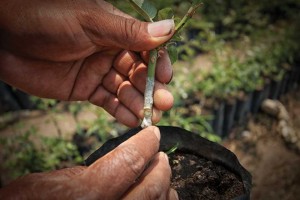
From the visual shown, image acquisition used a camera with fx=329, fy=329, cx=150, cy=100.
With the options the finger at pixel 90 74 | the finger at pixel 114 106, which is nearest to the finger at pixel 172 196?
the finger at pixel 114 106

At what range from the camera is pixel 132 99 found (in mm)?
1624

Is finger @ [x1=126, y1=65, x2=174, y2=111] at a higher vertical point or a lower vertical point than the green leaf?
lower

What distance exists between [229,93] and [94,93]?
2022 mm

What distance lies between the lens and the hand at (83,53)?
1353 millimetres

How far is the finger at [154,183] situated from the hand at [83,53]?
32 centimetres

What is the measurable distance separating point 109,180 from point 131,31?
60 cm

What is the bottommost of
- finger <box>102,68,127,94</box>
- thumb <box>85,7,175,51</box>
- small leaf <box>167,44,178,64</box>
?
finger <box>102,68,127,94</box>

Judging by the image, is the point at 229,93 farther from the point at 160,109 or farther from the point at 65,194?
the point at 65,194

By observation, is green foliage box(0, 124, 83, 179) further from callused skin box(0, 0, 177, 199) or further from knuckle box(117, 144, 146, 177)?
knuckle box(117, 144, 146, 177)

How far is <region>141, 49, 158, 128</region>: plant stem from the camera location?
1370 mm

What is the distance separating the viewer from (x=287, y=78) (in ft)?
13.6

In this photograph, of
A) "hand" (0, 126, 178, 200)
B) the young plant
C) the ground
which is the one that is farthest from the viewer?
the ground

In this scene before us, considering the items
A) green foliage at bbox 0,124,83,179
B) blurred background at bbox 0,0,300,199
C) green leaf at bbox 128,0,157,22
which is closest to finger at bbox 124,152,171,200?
green leaf at bbox 128,0,157,22

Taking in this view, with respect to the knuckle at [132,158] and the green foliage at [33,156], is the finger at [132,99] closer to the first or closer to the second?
the knuckle at [132,158]
